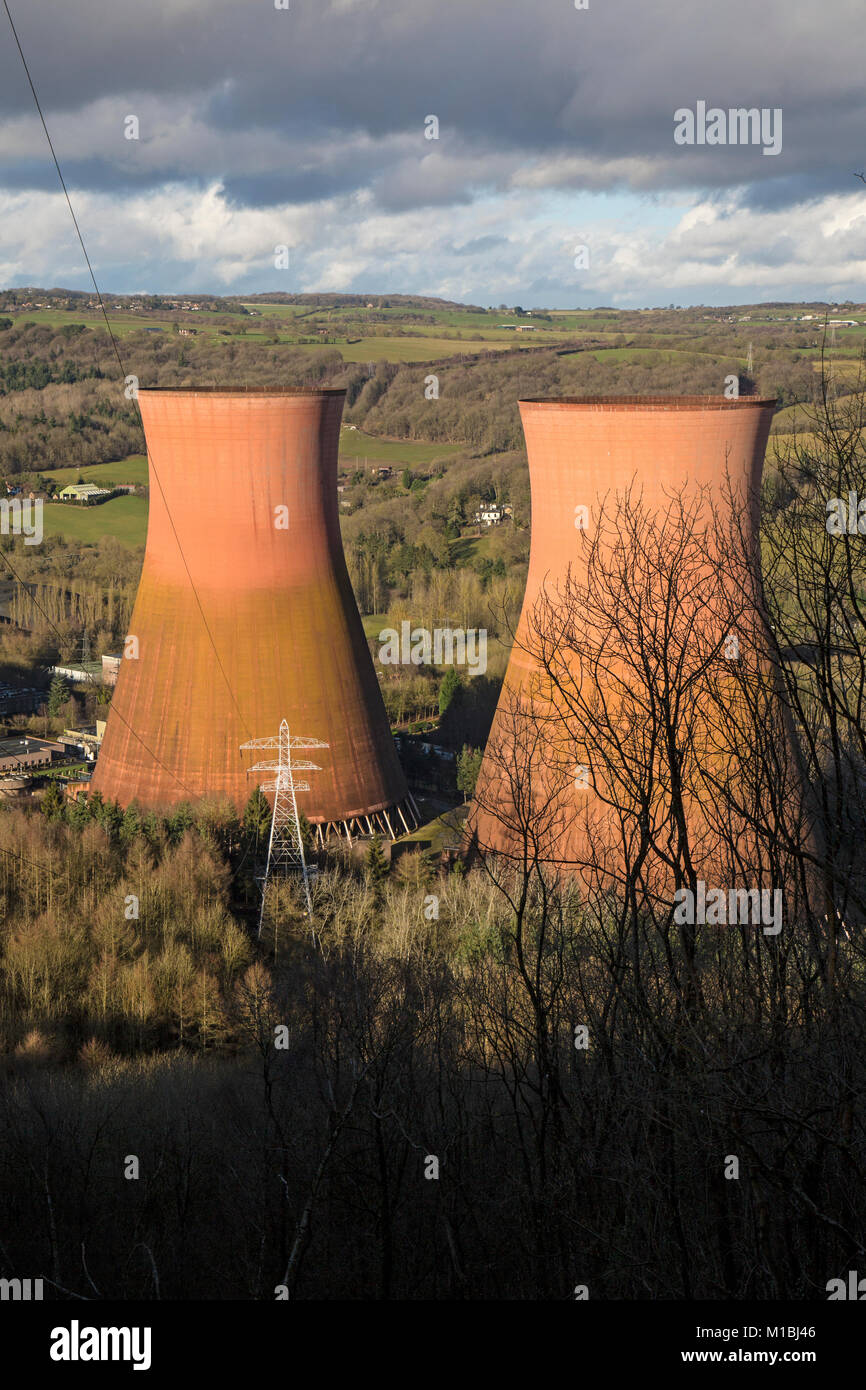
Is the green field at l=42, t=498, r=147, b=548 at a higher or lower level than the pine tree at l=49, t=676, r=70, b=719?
higher

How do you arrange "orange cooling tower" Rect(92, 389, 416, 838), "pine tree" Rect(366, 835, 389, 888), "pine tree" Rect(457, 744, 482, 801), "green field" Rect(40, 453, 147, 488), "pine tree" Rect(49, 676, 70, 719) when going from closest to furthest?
"orange cooling tower" Rect(92, 389, 416, 838), "pine tree" Rect(366, 835, 389, 888), "pine tree" Rect(457, 744, 482, 801), "pine tree" Rect(49, 676, 70, 719), "green field" Rect(40, 453, 147, 488)

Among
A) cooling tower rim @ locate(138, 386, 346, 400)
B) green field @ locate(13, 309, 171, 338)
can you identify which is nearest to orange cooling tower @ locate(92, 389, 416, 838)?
cooling tower rim @ locate(138, 386, 346, 400)

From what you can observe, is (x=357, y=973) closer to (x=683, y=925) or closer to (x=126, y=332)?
(x=683, y=925)

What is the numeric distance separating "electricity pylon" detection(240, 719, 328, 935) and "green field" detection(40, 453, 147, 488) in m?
36.5

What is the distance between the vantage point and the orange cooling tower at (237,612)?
14.5 meters

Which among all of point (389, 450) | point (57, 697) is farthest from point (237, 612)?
point (389, 450)

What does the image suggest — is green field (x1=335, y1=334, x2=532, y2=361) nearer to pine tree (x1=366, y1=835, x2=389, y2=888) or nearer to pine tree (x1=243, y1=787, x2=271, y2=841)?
pine tree (x1=243, y1=787, x2=271, y2=841)

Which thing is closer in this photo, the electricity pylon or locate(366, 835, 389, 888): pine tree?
the electricity pylon

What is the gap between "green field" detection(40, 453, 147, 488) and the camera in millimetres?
50031

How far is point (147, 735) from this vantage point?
1566 cm

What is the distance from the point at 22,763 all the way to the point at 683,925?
19.2 m

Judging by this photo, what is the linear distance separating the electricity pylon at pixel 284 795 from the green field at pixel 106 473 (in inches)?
1436

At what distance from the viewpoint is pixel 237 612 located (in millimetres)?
15055
